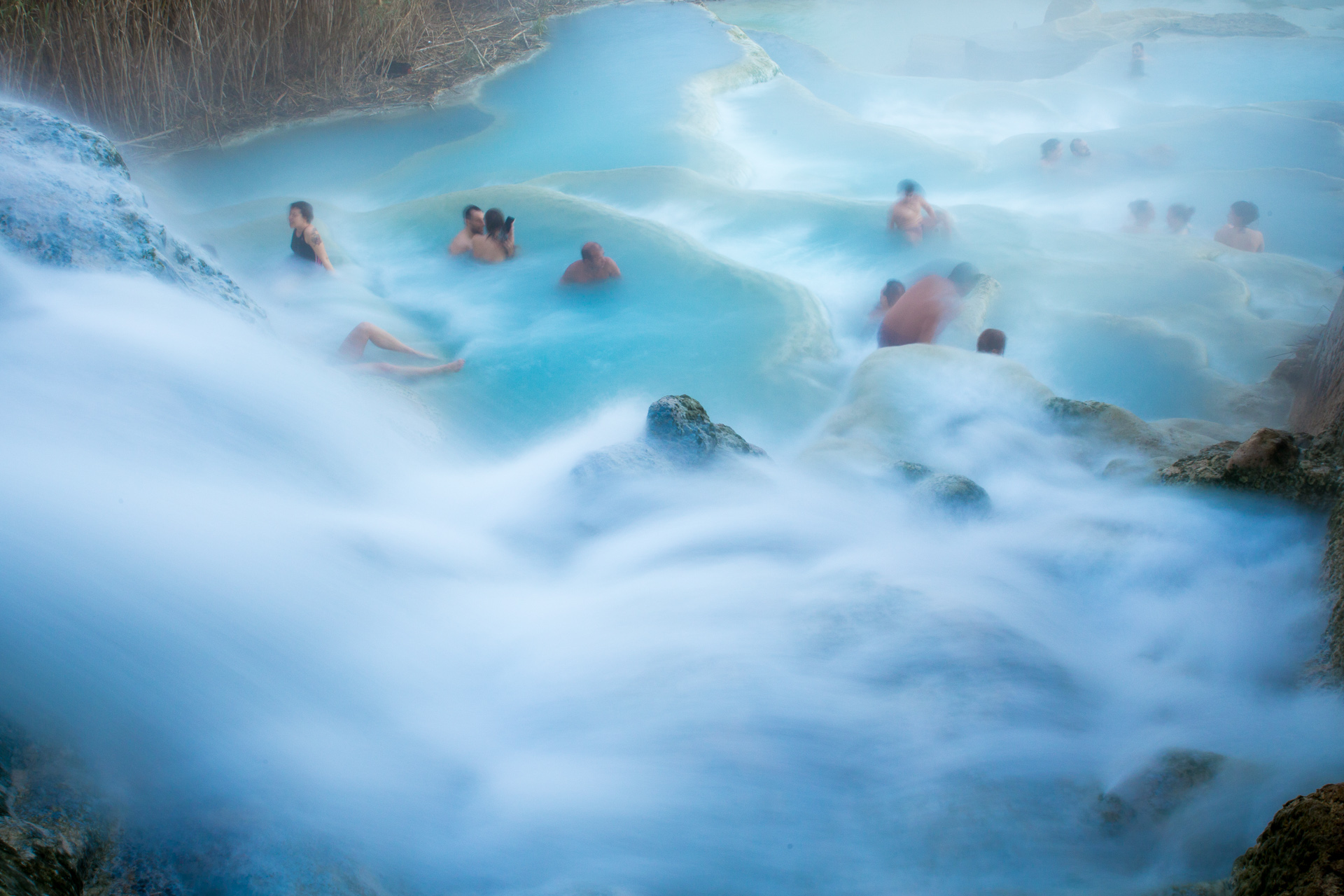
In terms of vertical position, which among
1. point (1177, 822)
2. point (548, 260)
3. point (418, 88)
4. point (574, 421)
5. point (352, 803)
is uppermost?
point (418, 88)

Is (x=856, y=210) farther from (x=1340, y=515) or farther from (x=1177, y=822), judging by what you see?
(x=1177, y=822)

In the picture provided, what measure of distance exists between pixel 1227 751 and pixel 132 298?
4300mm

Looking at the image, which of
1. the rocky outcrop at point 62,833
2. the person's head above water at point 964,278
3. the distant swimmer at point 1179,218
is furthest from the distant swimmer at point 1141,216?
the rocky outcrop at point 62,833

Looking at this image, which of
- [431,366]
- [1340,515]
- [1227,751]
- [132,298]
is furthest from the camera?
[431,366]

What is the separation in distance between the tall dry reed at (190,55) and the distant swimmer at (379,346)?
432 centimetres

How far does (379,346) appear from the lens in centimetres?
456

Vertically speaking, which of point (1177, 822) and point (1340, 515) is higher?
point (1340, 515)

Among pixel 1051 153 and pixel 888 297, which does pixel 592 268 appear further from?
pixel 1051 153

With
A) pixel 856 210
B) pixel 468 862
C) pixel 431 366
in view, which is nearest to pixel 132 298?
pixel 431 366

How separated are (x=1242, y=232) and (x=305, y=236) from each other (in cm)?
794

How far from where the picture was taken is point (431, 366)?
454cm

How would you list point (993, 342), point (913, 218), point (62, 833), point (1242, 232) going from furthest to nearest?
point (1242, 232) → point (913, 218) → point (993, 342) → point (62, 833)

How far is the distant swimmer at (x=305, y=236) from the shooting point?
5129 millimetres

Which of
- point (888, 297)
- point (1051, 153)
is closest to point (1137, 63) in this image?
point (1051, 153)
